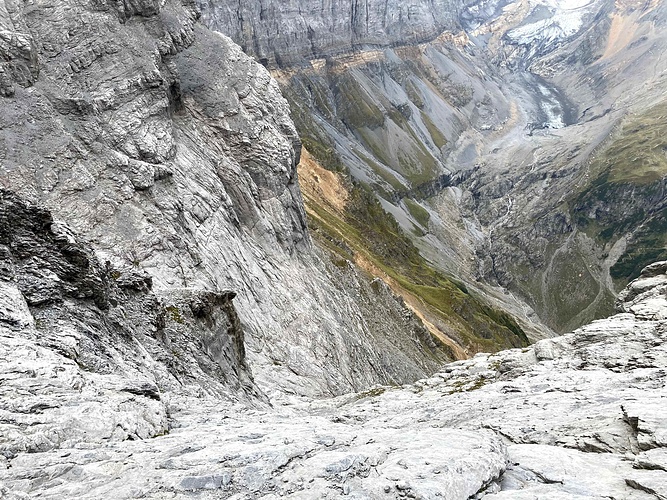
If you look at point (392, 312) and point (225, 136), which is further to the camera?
point (392, 312)

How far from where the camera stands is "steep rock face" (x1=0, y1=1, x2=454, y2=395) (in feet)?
107

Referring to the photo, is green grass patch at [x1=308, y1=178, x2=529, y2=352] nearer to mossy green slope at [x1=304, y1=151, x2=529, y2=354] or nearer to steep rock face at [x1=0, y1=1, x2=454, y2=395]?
mossy green slope at [x1=304, y1=151, x2=529, y2=354]

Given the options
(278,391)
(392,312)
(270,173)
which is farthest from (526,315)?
(278,391)

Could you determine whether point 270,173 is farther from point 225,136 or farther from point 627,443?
point 627,443

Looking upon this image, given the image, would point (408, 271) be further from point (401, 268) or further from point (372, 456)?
point (372, 456)

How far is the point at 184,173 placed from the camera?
42594 mm

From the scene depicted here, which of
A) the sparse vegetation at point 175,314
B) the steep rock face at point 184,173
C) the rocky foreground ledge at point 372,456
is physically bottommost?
the rocky foreground ledge at point 372,456

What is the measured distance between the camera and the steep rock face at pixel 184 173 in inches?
1288

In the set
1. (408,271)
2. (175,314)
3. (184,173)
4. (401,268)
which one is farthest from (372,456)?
(408,271)

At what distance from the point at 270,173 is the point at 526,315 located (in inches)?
5430

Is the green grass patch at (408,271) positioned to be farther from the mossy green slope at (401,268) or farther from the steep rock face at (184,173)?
the steep rock face at (184,173)

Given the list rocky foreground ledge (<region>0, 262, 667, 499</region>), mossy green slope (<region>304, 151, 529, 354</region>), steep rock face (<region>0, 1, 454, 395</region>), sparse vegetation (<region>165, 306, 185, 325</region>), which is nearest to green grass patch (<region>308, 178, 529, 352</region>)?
mossy green slope (<region>304, 151, 529, 354</region>)

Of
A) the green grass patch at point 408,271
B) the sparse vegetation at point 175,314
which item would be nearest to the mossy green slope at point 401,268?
the green grass patch at point 408,271

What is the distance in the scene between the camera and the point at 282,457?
41.3ft
